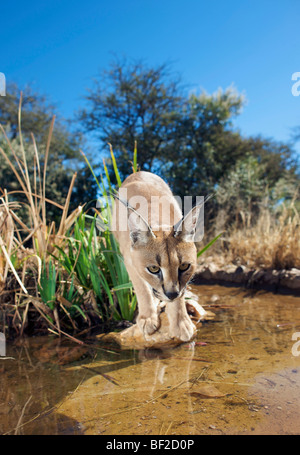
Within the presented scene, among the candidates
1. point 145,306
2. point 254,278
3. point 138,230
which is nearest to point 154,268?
point 138,230

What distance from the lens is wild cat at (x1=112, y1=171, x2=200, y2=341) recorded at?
2154 mm

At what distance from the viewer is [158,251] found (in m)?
2.20

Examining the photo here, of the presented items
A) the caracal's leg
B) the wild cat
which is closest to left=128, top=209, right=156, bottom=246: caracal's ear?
the wild cat

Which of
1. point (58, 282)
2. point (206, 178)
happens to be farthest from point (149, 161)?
point (58, 282)

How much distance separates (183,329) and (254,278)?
3.29 meters

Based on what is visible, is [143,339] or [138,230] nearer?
[138,230]

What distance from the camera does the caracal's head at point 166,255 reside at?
2.14 m

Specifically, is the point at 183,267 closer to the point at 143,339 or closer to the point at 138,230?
the point at 138,230

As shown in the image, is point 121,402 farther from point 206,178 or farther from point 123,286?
point 206,178

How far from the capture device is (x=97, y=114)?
18391 mm

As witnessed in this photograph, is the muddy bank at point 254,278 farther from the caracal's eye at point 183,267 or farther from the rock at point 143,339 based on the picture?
the caracal's eye at point 183,267

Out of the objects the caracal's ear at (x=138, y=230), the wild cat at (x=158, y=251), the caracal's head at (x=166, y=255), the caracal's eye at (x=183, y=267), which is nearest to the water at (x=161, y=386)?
the wild cat at (x=158, y=251)

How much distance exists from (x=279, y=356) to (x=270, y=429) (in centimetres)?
94

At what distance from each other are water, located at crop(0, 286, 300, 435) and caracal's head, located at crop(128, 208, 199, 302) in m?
0.56
